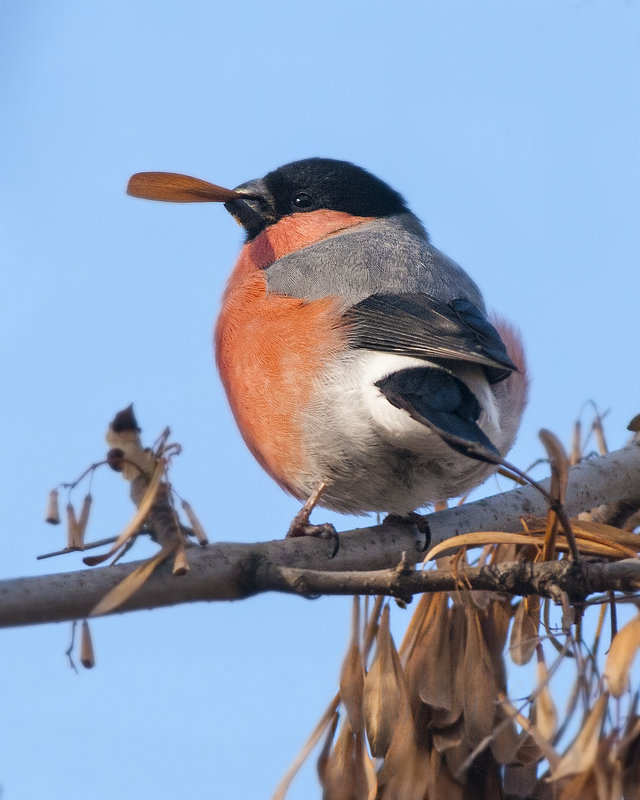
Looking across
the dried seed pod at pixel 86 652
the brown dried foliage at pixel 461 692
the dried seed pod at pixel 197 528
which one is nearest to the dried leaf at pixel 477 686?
the brown dried foliage at pixel 461 692

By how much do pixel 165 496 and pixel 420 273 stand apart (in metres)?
1.92

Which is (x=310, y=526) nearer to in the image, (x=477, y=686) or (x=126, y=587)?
Answer: (x=477, y=686)

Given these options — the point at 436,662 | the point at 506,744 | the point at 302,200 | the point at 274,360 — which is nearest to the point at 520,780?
the point at 506,744

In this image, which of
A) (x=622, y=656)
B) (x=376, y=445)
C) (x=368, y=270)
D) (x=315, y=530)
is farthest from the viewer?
(x=368, y=270)

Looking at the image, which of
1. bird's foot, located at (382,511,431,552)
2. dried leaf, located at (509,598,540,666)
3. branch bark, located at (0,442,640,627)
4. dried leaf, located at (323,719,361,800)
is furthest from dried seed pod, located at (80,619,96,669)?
bird's foot, located at (382,511,431,552)

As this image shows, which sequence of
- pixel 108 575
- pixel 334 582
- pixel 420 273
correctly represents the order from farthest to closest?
pixel 420 273 → pixel 334 582 → pixel 108 575

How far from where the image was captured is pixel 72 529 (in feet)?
6.32

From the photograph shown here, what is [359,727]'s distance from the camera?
2.16 m

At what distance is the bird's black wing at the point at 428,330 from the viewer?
3.06 m

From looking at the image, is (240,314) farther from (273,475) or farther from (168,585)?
(168,585)

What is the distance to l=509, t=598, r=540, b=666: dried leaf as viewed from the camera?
218 cm

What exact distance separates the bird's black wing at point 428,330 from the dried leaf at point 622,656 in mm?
1296

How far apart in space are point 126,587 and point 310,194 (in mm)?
3144

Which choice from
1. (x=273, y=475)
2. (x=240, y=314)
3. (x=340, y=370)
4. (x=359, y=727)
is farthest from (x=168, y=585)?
(x=240, y=314)
